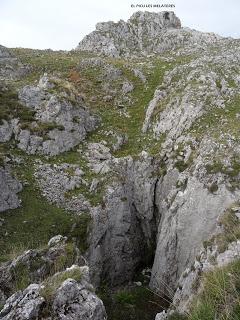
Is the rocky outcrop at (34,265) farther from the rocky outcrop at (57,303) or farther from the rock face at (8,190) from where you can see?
the rock face at (8,190)

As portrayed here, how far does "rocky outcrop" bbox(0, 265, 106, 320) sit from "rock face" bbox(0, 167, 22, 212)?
12.9 meters

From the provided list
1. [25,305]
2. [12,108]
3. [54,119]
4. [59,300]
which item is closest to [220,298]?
[59,300]

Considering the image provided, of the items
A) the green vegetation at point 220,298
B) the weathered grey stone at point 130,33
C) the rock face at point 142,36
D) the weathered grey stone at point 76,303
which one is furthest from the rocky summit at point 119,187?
the weathered grey stone at point 130,33

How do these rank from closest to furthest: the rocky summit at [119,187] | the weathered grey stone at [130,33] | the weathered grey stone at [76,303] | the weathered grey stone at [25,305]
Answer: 1. the weathered grey stone at [25,305]
2. the weathered grey stone at [76,303]
3. the rocky summit at [119,187]
4. the weathered grey stone at [130,33]

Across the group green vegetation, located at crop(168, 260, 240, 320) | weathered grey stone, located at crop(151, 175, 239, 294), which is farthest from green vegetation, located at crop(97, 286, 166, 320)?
green vegetation, located at crop(168, 260, 240, 320)

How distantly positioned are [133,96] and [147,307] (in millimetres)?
20489

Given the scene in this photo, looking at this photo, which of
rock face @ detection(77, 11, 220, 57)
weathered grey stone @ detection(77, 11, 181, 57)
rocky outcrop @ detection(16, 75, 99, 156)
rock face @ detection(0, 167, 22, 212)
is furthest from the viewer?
weathered grey stone @ detection(77, 11, 181, 57)

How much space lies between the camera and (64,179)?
2914 cm

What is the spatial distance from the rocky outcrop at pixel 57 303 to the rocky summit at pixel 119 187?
1.3 inches

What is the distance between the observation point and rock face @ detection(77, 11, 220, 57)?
54.2 metres

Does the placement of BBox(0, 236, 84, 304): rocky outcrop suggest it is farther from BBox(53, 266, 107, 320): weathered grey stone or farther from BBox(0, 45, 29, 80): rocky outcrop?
BBox(0, 45, 29, 80): rocky outcrop

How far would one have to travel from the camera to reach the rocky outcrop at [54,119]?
31453mm

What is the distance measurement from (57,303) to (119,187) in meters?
16.2

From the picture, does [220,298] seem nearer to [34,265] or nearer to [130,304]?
[34,265]
